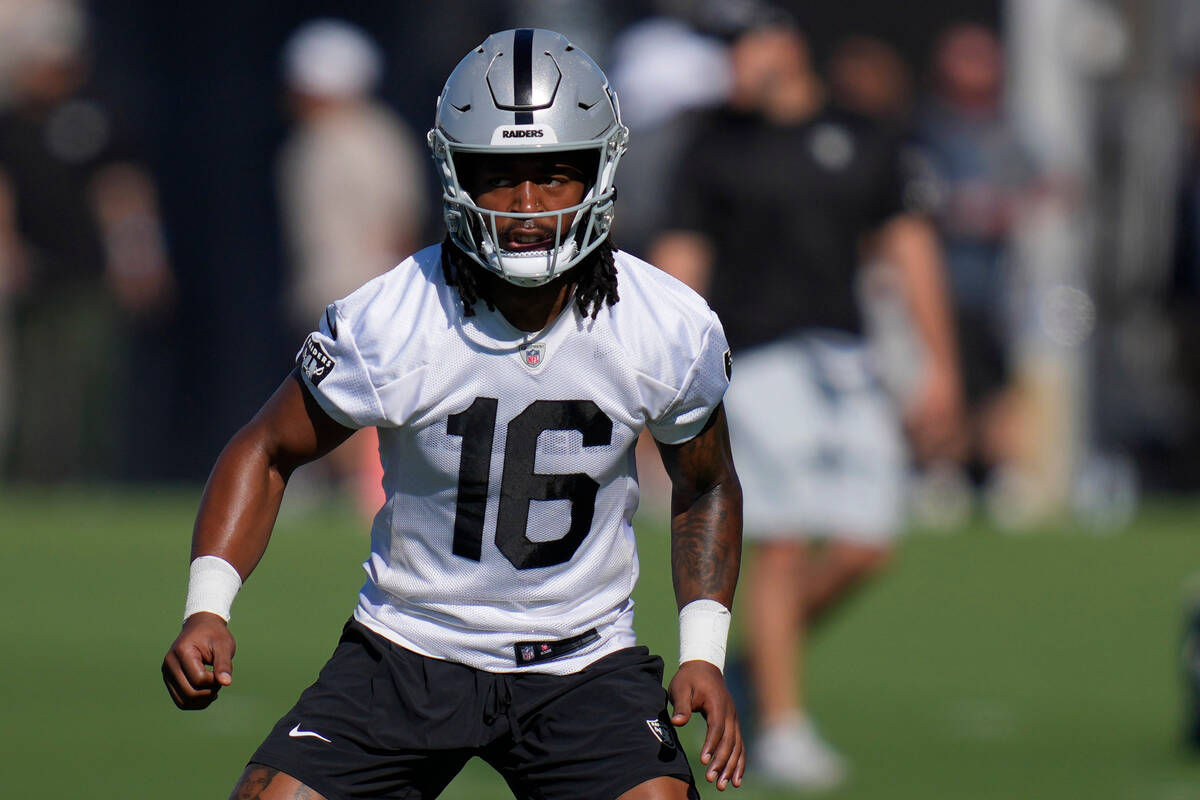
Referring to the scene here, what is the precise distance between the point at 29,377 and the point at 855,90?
17.0ft

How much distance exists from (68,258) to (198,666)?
979 cm

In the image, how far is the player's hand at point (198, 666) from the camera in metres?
3.73

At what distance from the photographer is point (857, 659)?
28.8 ft

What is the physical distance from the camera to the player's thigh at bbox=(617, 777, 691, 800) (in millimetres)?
3951

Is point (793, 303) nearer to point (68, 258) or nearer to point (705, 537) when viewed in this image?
point (705, 537)

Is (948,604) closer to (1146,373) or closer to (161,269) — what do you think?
(1146,373)

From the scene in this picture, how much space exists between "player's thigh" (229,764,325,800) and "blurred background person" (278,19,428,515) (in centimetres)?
854

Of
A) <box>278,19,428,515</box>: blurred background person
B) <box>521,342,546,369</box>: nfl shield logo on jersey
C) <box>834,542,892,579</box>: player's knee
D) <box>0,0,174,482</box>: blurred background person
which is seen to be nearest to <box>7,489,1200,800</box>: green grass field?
<box>834,542,892,579</box>: player's knee

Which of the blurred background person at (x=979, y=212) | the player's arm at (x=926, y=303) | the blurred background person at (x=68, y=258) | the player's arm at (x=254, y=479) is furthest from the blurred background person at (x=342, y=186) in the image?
the player's arm at (x=254, y=479)

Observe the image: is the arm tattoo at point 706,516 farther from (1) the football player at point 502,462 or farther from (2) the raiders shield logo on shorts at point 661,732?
(2) the raiders shield logo on shorts at point 661,732

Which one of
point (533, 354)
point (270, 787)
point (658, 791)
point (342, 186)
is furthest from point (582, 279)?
point (342, 186)

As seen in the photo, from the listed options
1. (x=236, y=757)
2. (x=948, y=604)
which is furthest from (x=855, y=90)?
(x=236, y=757)

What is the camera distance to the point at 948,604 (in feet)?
33.1

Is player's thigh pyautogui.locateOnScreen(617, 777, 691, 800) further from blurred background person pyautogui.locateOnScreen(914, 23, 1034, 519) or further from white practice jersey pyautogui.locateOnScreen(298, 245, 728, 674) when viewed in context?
blurred background person pyautogui.locateOnScreen(914, 23, 1034, 519)
